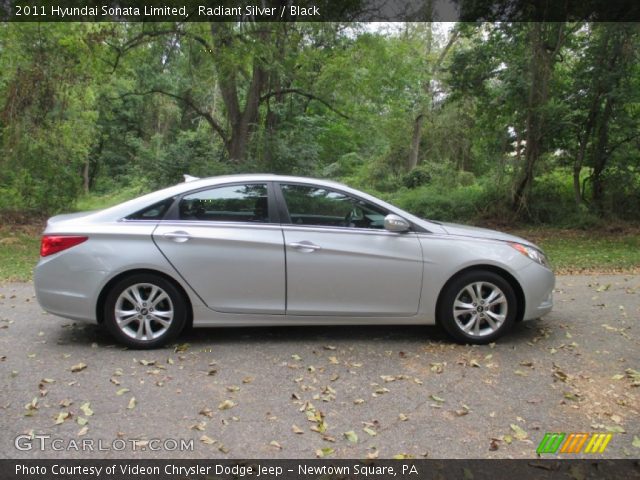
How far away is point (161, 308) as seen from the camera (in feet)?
16.1

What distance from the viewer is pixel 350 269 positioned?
4.96 m

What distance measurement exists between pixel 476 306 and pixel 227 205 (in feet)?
8.24

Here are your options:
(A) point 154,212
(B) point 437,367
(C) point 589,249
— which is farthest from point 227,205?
(C) point 589,249

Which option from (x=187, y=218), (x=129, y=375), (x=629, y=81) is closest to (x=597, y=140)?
(x=629, y=81)

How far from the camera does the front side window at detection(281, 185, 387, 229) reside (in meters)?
5.12

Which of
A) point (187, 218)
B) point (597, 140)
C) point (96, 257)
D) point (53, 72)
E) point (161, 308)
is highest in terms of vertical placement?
point (53, 72)

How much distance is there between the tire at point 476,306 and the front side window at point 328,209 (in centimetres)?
93

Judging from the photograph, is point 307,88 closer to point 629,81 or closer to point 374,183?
point 629,81

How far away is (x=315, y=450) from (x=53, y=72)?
45.0ft

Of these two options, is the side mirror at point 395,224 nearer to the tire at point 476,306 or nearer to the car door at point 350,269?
the car door at point 350,269

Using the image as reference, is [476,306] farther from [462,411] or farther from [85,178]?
[85,178]

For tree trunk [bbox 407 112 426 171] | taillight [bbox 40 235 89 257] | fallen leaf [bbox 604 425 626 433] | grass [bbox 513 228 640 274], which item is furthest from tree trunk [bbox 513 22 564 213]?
tree trunk [bbox 407 112 426 171]

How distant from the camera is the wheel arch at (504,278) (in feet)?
16.6

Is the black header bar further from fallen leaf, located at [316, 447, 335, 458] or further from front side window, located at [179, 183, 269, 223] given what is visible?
fallen leaf, located at [316, 447, 335, 458]
